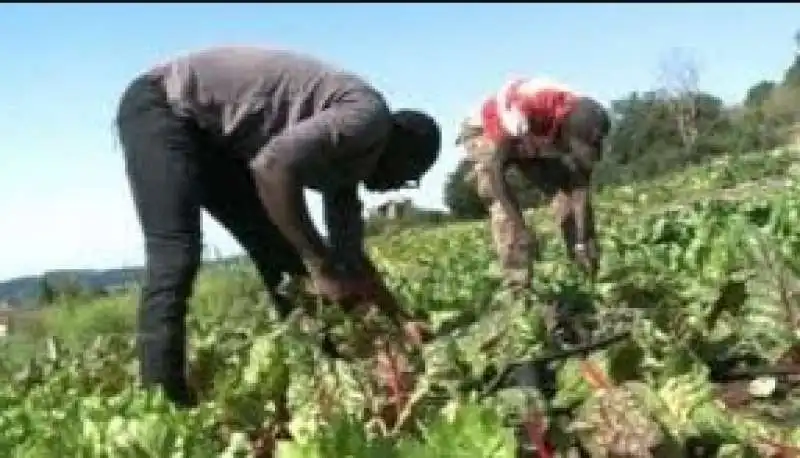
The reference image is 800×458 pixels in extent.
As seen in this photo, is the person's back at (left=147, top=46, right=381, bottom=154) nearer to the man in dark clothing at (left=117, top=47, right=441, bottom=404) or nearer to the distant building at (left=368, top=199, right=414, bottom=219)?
the man in dark clothing at (left=117, top=47, right=441, bottom=404)

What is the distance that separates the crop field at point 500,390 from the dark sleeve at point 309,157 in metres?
0.35

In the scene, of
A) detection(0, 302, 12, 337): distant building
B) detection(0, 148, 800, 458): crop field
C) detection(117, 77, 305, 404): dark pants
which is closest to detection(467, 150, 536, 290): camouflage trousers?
detection(0, 148, 800, 458): crop field

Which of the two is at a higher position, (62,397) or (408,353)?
(408,353)

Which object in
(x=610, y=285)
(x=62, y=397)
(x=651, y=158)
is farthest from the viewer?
(x=651, y=158)

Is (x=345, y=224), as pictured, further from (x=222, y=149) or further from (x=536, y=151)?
(x=536, y=151)

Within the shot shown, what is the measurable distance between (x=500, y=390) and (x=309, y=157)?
1.02 meters

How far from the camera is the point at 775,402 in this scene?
170 inches

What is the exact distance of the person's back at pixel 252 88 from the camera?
16.1 feet

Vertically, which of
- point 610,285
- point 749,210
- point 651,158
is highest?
point 610,285

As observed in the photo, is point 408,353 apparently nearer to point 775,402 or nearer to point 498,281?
point 775,402

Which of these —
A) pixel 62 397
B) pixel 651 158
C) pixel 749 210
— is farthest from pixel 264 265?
pixel 651 158

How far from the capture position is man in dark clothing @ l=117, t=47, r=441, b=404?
15.8 ft

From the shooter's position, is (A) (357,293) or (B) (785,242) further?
(B) (785,242)

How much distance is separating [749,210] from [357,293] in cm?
505
